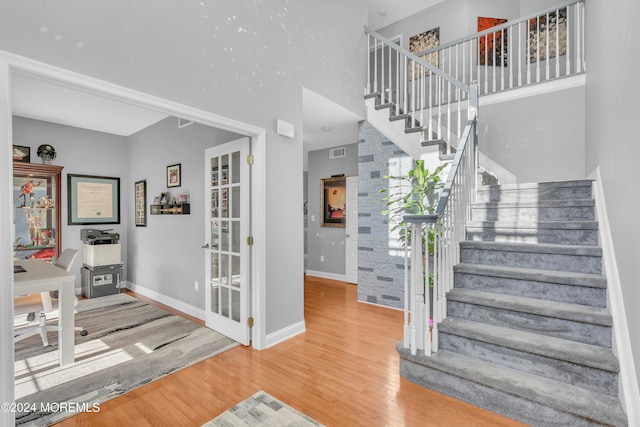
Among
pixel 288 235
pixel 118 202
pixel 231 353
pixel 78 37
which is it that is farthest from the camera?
pixel 118 202

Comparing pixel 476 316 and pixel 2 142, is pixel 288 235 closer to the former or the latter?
pixel 476 316

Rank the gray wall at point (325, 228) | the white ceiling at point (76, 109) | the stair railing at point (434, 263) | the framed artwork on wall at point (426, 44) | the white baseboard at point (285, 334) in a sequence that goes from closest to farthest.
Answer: the stair railing at point (434, 263), the white baseboard at point (285, 334), the white ceiling at point (76, 109), the framed artwork on wall at point (426, 44), the gray wall at point (325, 228)

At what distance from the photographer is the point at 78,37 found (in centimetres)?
169

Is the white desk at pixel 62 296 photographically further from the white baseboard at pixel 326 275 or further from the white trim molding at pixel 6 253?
the white baseboard at pixel 326 275

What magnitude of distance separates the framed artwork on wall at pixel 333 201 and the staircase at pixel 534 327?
10.4ft

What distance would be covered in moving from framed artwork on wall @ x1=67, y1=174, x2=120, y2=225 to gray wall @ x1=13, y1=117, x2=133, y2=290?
2.5 inches

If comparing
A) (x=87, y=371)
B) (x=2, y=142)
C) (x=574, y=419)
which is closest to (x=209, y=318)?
(x=87, y=371)

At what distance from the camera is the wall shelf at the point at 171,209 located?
3.77m

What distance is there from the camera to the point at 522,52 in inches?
168

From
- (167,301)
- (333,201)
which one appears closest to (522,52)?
(333,201)

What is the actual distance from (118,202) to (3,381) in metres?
4.22

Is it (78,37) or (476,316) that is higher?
(78,37)

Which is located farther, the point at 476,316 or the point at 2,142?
the point at 476,316

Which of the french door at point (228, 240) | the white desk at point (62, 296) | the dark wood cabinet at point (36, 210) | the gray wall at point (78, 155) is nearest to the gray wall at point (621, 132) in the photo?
the french door at point (228, 240)
